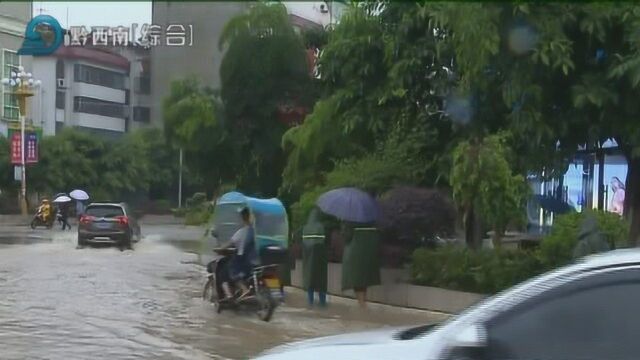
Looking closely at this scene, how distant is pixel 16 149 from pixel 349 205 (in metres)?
29.7

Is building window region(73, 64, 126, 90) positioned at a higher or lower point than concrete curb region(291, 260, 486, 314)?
higher

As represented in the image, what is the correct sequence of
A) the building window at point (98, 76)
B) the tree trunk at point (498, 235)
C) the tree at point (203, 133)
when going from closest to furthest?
the tree trunk at point (498, 235) → the tree at point (203, 133) → the building window at point (98, 76)

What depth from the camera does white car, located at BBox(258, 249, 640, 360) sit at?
3795mm

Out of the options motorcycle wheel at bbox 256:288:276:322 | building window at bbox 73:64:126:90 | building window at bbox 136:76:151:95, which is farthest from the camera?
building window at bbox 73:64:126:90

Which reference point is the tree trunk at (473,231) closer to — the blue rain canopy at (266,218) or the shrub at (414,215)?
the shrub at (414,215)

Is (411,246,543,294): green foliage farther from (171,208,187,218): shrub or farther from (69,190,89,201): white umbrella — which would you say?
(69,190,89,201): white umbrella

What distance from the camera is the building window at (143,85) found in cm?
1806

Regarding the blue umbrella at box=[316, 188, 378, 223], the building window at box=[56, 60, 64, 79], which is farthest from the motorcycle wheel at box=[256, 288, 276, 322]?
the building window at box=[56, 60, 64, 79]

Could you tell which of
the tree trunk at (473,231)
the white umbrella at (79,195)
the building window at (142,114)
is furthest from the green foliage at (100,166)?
the tree trunk at (473,231)

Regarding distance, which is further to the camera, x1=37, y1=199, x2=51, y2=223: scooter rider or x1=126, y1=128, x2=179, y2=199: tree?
x1=37, y1=199, x2=51, y2=223: scooter rider

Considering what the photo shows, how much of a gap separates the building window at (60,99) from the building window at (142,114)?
50.2 feet

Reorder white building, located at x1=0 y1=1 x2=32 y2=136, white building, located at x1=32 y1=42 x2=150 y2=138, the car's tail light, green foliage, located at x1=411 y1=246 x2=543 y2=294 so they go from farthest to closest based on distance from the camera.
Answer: the car's tail light
white building, located at x1=0 y1=1 x2=32 y2=136
white building, located at x1=32 y1=42 x2=150 y2=138
green foliage, located at x1=411 y1=246 x2=543 y2=294

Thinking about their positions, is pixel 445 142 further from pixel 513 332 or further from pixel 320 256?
pixel 513 332

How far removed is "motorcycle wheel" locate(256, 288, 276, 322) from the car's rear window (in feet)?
53.0
